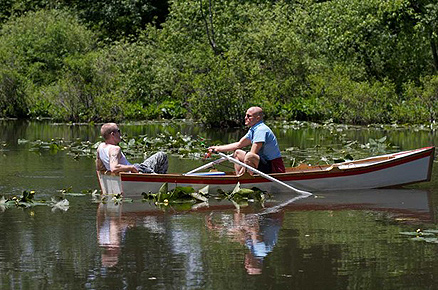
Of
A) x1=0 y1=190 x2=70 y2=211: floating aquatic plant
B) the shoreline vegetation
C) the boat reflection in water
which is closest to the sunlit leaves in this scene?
the boat reflection in water

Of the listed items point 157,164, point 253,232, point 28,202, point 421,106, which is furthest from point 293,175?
point 421,106

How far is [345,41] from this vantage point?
3506cm

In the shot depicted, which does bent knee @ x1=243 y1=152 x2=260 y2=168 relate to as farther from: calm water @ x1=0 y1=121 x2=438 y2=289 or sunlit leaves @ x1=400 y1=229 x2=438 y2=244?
sunlit leaves @ x1=400 y1=229 x2=438 y2=244

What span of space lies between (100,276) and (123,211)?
4273 mm

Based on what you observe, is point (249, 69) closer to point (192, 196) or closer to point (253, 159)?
point (253, 159)

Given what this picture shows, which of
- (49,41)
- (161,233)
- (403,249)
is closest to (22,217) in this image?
(161,233)

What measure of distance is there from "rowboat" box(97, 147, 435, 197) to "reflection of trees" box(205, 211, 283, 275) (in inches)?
61.2

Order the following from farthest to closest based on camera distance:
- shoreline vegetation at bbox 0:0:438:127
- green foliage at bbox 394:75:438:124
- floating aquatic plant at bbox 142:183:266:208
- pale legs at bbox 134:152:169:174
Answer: shoreline vegetation at bbox 0:0:438:127 → green foliage at bbox 394:75:438:124 → pale legs at bbox 134:152:169:174 → floating aquatic plant at bbox 142:183:266:208

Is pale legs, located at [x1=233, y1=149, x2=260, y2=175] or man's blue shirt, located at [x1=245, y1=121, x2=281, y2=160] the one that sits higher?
man's blue shirt, located at [x1=245, y1=121, x2=281, y2=160]

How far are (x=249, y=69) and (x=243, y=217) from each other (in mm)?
20469

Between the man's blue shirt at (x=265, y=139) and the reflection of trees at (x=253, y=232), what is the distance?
191cm

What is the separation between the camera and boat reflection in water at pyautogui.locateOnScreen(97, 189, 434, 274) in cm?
970

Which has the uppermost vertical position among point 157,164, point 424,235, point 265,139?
point 265,139

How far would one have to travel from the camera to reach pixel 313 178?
565 inches
